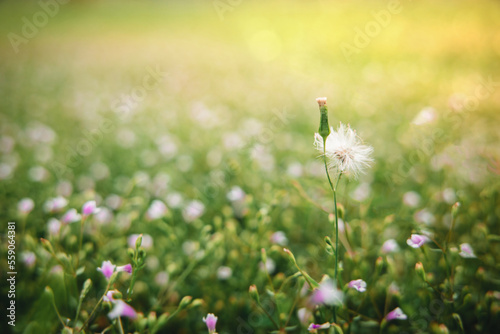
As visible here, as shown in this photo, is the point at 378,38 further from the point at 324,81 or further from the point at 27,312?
the point at 27,312

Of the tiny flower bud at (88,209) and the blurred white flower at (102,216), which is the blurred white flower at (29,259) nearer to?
the blurred white flower at (102,216)

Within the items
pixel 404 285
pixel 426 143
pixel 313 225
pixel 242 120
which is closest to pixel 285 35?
pixel 242 120

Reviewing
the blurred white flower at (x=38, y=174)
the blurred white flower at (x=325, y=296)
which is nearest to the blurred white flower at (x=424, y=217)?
the blurred white flower at (x=325, y=296)

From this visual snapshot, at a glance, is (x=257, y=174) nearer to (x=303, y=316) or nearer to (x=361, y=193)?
(x=361, y=193)

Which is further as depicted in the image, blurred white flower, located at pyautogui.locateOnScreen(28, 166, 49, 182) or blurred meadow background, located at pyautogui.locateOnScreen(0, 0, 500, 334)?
blurred white flower, located at pyautogui.locateOnScreen(28, 166, 49, 182)

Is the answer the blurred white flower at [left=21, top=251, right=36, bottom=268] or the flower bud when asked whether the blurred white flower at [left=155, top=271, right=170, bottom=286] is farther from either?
the flower bud

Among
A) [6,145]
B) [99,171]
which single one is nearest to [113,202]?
[99,171]

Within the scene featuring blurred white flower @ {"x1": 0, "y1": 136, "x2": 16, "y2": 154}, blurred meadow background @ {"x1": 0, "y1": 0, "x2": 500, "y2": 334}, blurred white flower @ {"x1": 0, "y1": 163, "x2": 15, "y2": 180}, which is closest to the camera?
blurred meadow background @ {"x1": 0, "y1": 0, "x2": 500, "y2": 334}

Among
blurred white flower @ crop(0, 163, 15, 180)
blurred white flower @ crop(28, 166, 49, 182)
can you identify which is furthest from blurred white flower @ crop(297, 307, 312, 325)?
blurred white flower @ crop(0, 163, 15, 180)
